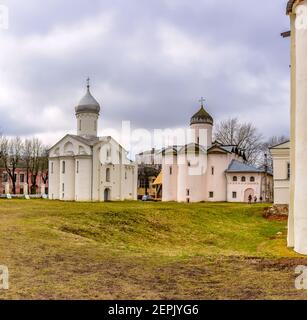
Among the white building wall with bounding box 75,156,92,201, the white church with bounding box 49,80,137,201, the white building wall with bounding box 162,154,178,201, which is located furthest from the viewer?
the white building wall with bounding box 162,154,178,201

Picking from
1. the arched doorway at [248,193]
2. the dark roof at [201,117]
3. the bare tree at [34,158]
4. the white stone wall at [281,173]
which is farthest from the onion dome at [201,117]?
the bare tree at [34,158]

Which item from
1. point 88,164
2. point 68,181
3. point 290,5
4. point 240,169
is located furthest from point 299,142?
point 68,181

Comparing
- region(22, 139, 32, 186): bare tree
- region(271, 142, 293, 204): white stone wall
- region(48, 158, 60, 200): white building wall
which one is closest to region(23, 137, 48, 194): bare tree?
region(22, 139, 32, 186): bare tree

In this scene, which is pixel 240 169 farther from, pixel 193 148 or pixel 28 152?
pixel 28 152

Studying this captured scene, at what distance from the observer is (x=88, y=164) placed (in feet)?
144

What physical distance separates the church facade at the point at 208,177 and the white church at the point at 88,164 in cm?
553

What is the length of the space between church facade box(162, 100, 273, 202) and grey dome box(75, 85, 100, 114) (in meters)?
9.72

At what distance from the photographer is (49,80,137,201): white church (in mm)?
43969

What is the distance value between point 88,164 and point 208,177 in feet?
43.9

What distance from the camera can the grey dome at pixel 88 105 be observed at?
46.0m

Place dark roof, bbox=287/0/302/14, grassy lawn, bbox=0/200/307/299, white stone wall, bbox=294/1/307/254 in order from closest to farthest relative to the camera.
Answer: grassy lawn, bbox=0/200/307/299, white stone wall, bbox=294/1/307/254, dark roof, bbox=287/0/302/14

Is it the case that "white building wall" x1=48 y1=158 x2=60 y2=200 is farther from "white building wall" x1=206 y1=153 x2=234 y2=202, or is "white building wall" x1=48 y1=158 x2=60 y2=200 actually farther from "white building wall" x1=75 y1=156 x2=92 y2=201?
"white building wall" x1=206 y1=153 x2=234 y2=202
